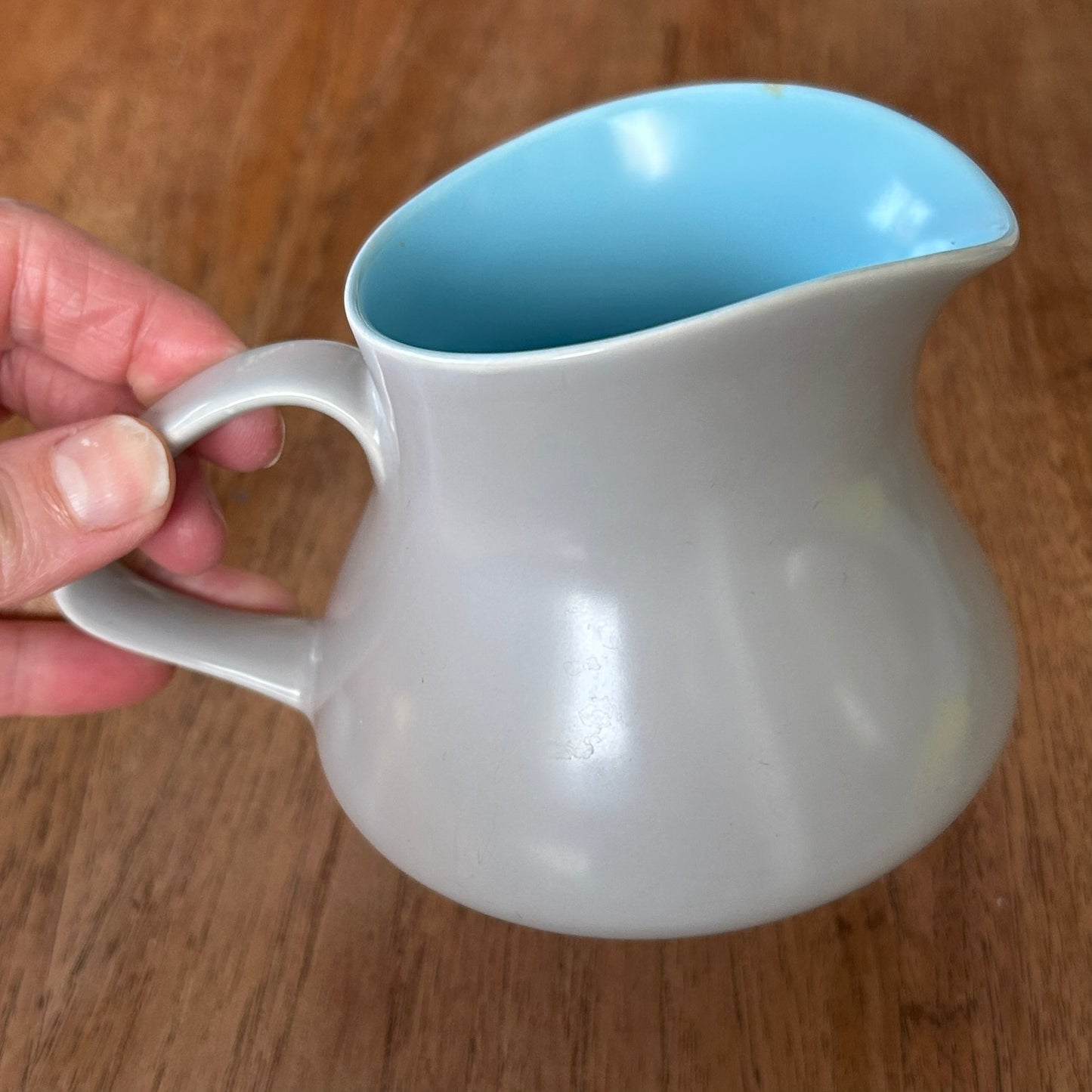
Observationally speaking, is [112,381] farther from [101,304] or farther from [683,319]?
[683,319]

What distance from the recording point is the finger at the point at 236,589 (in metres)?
0.55

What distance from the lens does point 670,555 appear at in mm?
309

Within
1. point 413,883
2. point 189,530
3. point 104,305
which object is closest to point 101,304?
point 104,305

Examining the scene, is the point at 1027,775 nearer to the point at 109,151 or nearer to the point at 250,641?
the point at 250,641

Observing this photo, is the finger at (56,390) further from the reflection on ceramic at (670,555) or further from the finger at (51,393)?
the reflection on ceramic at (670,555)

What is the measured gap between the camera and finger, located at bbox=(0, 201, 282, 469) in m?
0.55

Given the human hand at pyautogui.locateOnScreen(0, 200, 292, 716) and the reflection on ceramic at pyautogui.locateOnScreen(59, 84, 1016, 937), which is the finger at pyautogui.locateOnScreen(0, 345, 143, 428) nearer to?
the human hand at pyautogui.locateOnScreen(0, 200, 292, 716)

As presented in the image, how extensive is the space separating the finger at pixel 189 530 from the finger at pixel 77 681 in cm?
5

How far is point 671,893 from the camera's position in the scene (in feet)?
1.06

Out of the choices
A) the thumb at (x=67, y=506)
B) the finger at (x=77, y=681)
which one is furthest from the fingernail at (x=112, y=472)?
the finger at (x=77, y=681)

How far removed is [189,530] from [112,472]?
0.38 feet

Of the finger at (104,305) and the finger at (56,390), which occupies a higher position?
the finger at (104,305)

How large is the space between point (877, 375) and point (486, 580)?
0.39 ft

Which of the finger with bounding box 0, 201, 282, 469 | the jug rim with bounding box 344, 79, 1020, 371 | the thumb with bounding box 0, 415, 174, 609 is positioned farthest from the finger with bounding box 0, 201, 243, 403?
the jug rim with bounding box 344, 79, 1020, 371
